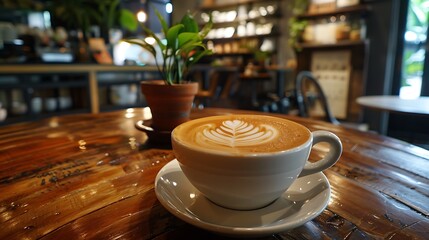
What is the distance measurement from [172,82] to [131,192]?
1.24 ft

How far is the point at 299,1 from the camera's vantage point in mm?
5230

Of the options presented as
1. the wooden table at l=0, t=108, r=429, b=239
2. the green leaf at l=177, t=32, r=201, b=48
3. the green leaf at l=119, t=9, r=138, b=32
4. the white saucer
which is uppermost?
the green leaf at l=119, t=9, r=138, b=32

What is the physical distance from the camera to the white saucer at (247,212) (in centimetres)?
32

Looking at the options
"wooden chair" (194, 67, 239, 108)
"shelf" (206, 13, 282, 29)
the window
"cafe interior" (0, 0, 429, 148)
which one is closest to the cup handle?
"cafe interior" (0, 0, 429, 148)

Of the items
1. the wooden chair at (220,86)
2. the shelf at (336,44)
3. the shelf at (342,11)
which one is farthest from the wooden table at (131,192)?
the shelf at (342,11)

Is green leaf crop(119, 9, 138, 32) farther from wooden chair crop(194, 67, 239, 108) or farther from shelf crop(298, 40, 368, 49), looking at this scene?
shelf crop(298, 40, 368, 49)

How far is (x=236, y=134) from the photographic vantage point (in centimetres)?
41

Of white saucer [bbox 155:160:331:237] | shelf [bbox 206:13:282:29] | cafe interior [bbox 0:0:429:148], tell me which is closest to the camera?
white saucer [bbox 155:160:331:237]

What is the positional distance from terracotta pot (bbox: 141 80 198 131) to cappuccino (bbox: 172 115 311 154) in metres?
0.26

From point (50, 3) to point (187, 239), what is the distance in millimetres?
5056

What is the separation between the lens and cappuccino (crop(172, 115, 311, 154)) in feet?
1.19

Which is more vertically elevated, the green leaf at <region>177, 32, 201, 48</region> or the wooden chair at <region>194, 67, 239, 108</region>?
the green leaf at <region>177, 32, 201, 48</region>

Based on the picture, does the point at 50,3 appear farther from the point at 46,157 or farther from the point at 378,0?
the point at 378,0

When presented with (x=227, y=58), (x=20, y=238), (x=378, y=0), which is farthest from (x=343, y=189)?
(x=227, y=58)
